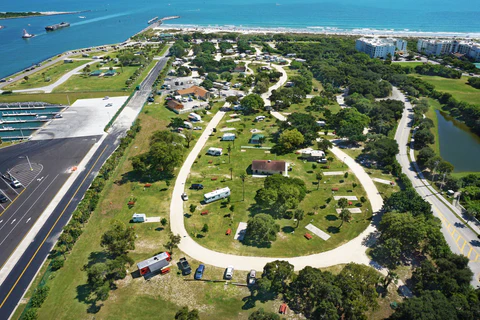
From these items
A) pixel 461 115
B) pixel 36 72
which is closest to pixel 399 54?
pixel 461 115

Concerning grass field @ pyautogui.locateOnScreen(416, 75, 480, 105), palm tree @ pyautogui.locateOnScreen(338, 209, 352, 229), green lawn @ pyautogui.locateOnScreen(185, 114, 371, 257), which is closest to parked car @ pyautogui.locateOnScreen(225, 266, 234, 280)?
green lawn @ pyautogui.locateOnScreen(185, 114, 371, 257)

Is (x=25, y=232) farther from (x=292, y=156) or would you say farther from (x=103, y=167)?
(x=292, y=156)

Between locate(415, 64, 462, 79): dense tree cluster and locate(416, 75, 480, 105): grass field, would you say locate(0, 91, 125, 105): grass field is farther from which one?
locate(415, 64, 462, 79): dense tree cluster

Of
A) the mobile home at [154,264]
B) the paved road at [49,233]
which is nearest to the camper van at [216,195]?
the mobile home at [154,264]

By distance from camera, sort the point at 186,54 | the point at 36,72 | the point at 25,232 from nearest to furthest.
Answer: the point at 25,232 → the point at 36,72 → the point at 186,54

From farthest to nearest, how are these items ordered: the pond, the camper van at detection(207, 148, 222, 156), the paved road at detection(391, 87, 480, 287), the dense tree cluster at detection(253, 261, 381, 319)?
the pond, the camper van at detection(207, 148, 222, 156), the paved road at detection(391, 87, 480, 287), the dense tree cluster at detection(253, 261, 381, 319)

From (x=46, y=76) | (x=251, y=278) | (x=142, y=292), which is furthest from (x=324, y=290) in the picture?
(x=46, y=76)
